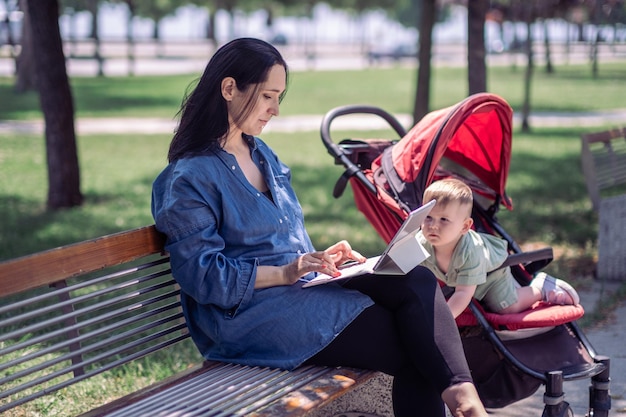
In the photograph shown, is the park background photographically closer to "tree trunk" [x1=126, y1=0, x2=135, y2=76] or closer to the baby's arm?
the baby's arm

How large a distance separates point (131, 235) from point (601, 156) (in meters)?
4.70

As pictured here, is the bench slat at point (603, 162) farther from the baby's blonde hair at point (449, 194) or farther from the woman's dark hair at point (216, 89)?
the woman's dark hair at point (216, 89)

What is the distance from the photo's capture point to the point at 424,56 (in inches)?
401

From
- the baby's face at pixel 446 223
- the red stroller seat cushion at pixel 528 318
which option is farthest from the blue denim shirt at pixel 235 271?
the red stroller seat cushion at pixel 528 318

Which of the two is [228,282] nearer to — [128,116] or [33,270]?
[33,270]

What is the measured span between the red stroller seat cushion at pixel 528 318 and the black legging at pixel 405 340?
25.8 inches

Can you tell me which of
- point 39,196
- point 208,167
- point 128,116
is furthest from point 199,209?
point 128,116

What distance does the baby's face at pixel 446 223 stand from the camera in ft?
11.4

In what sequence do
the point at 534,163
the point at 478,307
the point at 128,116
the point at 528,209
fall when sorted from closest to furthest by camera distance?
the point at 478,307, the point at 528,209, the point at 534,163, the point at 128,116

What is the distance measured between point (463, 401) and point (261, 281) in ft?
2.57

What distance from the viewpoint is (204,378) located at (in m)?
3.08

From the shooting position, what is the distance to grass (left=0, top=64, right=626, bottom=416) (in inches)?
253

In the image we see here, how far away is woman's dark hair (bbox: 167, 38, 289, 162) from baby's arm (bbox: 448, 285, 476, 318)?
3.55ft

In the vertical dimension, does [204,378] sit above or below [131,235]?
below
